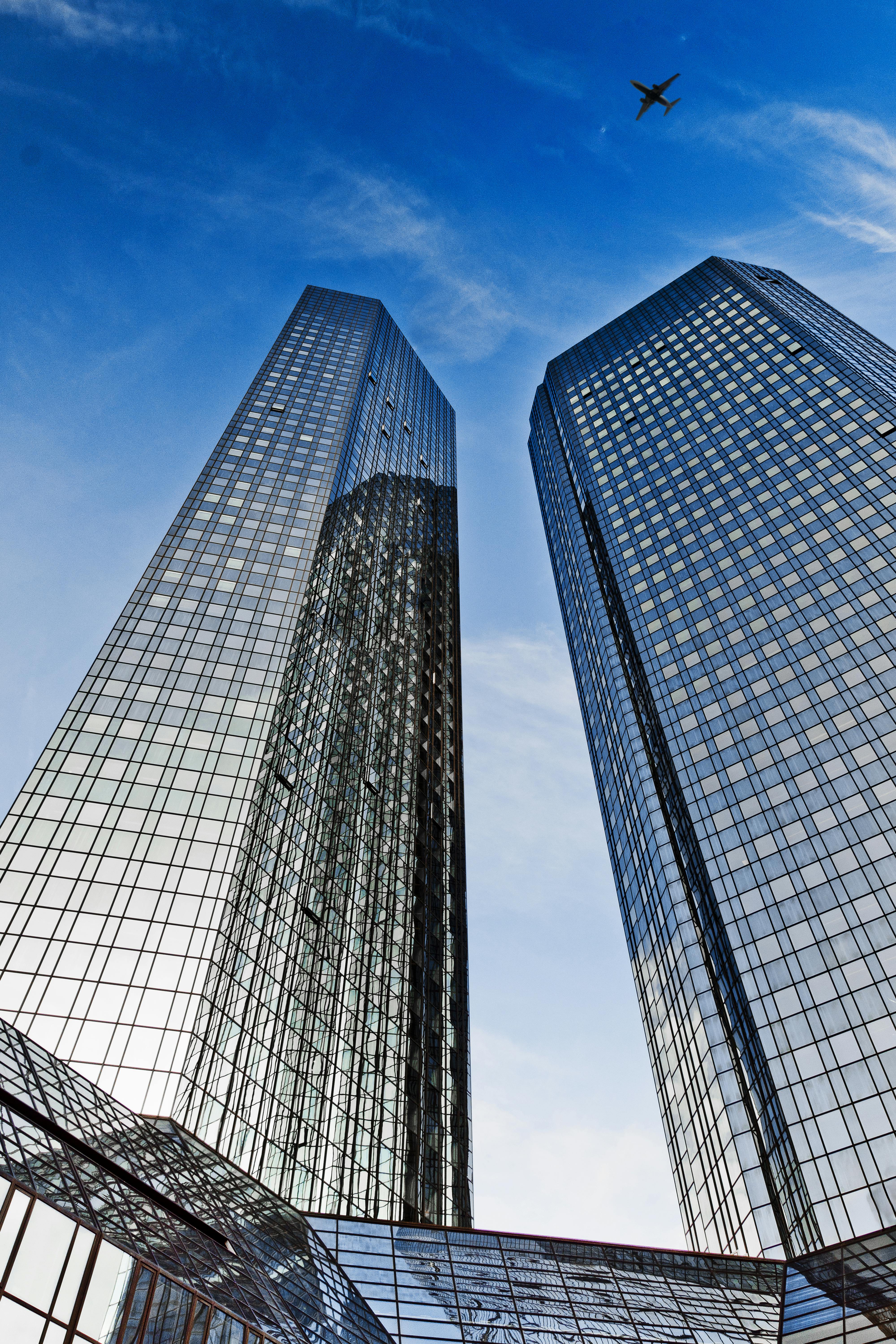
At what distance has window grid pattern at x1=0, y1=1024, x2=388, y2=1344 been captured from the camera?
74.0ft

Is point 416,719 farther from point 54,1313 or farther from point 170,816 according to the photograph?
point 54,1313

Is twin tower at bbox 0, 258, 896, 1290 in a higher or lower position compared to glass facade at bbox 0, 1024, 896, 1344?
higher

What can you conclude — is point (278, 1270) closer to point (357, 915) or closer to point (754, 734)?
point (357, 915)

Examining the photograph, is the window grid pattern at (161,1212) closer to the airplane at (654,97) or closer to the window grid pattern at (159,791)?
the window grid pattern at (159,791)

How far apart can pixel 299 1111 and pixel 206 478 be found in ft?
210

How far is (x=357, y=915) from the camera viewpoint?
252ft

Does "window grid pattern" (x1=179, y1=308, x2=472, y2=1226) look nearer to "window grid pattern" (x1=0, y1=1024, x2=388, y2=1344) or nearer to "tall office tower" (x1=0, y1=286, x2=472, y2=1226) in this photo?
"tall office tower" (x1=0, y1=286, x2=472, y2=1226)

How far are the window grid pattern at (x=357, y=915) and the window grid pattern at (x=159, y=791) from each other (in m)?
2.22

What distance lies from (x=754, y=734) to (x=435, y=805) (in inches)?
1518

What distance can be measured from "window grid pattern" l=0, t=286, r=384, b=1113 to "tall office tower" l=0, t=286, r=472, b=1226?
175mm

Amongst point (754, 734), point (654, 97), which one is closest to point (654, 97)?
point (654, 97)

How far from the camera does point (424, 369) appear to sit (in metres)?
160

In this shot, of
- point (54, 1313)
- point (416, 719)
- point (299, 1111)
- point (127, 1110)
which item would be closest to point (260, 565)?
point (416, 719)

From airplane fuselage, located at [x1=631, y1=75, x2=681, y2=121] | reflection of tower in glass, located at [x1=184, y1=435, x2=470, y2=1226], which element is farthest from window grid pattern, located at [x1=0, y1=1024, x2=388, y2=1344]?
airplane fuselage, located at [x1=631, y1=75, x2=681, y2=121]
